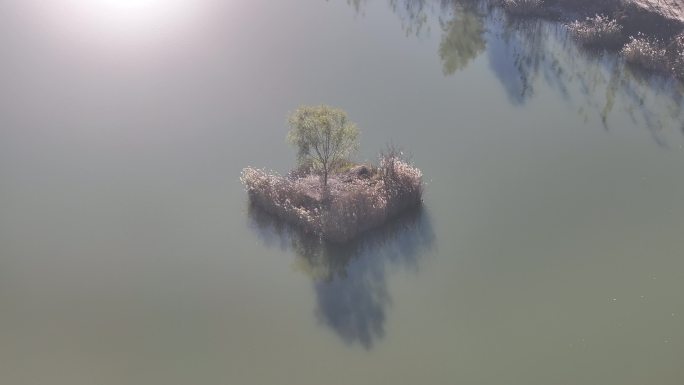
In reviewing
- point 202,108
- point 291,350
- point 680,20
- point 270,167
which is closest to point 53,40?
point 202,108

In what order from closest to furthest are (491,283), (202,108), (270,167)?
(491,283) → (270,167) → (202,108)

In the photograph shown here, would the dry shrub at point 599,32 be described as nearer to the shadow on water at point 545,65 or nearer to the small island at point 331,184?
the shadow on water at point 545,65

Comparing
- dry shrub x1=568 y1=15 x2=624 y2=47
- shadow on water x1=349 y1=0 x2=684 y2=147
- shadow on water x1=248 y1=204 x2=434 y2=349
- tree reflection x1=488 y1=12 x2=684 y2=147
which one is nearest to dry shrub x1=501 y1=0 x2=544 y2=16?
shadow on water x1=349 y1=0 x2=684 y2=147

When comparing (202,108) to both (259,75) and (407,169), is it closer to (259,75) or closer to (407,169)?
(259,75)

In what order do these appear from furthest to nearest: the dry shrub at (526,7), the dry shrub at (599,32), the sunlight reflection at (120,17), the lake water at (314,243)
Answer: the dry shrub at (526,7)
the sunlight reflection at (120,17)
the dry shrub at (599,32)
the lake water at (314,243)

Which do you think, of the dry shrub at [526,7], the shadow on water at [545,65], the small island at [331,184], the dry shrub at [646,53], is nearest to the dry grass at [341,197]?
the small island at [331,184]

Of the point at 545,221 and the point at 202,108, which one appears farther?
the point at 202,108

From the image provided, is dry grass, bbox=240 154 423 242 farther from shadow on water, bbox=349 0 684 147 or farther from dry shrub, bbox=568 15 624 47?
dry shrub, bbox=568 15 624 47
